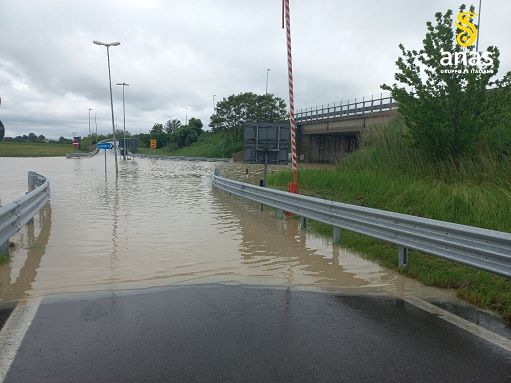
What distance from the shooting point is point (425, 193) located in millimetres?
11031

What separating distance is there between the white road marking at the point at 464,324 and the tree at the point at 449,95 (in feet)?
29.1

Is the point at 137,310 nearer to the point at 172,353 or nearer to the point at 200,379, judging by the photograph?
the point at 172,353

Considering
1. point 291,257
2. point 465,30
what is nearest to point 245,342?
point 291,257

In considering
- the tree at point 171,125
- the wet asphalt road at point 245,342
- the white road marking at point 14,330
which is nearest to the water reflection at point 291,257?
the wet asphalt road at point 245,342

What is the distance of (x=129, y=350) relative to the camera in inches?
152

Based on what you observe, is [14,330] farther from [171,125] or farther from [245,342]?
[171,125]

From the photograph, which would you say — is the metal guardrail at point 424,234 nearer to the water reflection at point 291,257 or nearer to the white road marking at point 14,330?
the water reflection at point 291,257

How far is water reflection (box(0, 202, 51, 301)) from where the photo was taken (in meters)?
5.61

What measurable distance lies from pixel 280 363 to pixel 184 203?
11.7 meters

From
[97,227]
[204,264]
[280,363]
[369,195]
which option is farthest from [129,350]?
[369,195]

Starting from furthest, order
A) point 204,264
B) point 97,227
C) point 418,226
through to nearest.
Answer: point 97,227
point 204,264
point 418,226

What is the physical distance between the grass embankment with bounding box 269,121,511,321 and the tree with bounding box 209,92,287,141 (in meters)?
53.7

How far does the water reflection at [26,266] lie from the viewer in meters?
5.61

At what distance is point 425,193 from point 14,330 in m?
9.48
